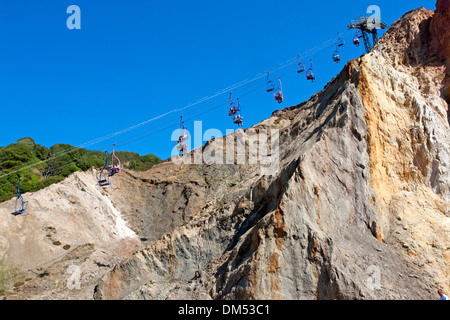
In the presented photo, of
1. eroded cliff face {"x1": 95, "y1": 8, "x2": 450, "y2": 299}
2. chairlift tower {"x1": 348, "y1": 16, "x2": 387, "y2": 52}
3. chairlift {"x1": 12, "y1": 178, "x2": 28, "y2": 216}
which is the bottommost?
eroded cliff face {"x1": 95, "y1": 8, "x2": 450, "y2": 299}

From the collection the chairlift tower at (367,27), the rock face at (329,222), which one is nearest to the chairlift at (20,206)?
the rock face at (329,222)

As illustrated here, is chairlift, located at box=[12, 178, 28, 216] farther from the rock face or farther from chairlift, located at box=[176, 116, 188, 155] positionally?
chairlift, located at box=[176, 116, 188, 155]

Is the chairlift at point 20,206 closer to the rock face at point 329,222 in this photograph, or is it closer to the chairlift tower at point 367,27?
the rock face at point 329,222

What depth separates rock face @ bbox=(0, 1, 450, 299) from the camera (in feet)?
61.4

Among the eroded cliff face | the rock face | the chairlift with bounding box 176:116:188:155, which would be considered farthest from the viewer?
the chairlift with bounding box 176:116:188:155

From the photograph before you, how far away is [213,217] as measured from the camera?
96.3 ft

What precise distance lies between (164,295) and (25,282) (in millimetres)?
16498

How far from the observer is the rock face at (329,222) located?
18719 mm

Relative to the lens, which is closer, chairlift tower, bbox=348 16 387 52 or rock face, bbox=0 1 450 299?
rock face, bbox=0 1 450 299

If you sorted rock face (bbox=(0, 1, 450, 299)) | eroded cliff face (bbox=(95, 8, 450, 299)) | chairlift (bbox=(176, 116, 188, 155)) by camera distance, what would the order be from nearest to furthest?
eroded cliff face (bbox=(95, 8, 450, 299)), rock face (bbox=(0, 1, 450, 299)), chairlift (bbox=(176, 116, 188, 155))

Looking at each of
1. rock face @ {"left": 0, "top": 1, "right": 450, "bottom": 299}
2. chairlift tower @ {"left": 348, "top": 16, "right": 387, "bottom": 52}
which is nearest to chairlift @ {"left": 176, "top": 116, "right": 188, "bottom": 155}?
rock face @ {"left": 0, "top": 1, "right": 450, "bottom": 299}

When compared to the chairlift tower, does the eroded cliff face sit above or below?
below

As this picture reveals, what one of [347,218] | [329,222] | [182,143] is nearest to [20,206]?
[182,143]
